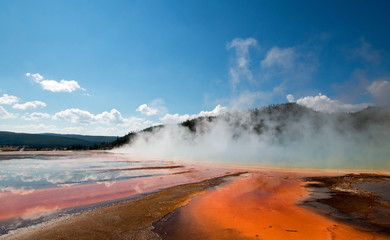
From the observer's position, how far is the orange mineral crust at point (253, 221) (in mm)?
3885

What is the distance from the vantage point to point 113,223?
14.0 ft

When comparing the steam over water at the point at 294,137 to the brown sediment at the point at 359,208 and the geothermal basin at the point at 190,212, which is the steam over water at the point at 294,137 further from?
the brown sediment at the point at 359,208

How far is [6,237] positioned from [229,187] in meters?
7.28

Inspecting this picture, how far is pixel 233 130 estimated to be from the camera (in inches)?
1893

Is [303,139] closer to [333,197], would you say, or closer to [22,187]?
[333,197]

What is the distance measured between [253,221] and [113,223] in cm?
331

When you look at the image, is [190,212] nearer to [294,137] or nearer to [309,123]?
[294,137]

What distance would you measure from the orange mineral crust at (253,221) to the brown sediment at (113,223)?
18.3 inches

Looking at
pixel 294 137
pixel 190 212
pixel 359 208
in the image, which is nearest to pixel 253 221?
pixel 190 212

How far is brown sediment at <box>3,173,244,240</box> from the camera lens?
147 inches

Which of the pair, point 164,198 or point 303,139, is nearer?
point 164,198

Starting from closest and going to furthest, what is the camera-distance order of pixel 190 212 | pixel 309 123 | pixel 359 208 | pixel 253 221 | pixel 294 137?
pixel 253 221 → pixel 190 212 → pixel 359 208 → pixel 294 137 → pixel 309 123

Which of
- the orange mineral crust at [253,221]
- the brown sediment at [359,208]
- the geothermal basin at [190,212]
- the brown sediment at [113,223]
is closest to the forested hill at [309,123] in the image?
the brown sediment at [359,208]

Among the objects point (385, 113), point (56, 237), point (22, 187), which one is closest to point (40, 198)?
point (22, 187)
